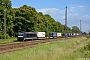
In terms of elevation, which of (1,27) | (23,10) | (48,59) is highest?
(23,10)

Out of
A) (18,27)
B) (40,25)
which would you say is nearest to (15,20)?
(18,27)

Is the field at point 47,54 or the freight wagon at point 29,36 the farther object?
Answer: the freight wagon at point 29,36

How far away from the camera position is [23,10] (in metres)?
98.9

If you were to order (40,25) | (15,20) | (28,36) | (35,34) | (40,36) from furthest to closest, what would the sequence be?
(40,25) → (15,20) → (40,36) → (35,34) → (28,36)

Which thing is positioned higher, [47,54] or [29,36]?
[29,36]

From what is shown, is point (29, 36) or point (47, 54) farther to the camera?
point (29, 36)

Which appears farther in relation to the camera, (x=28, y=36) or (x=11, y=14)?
(x=11, y=14)

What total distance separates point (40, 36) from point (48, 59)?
2639 inches

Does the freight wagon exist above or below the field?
above

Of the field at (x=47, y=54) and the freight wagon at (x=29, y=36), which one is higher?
the freight wagon at (x=29, y=36)

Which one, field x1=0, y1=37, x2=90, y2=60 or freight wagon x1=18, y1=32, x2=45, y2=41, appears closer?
field x1=0, y1=37, x2=90, y2=60

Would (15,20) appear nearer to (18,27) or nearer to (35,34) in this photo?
(18,27)

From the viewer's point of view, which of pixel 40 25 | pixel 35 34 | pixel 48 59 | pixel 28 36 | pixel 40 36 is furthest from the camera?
pixel 40 25

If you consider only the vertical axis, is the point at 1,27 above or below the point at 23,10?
below
